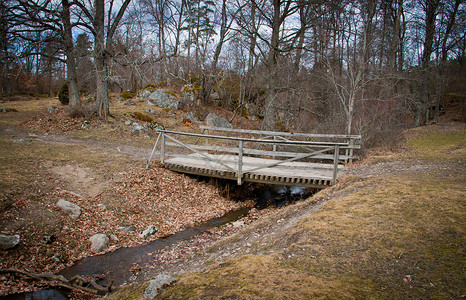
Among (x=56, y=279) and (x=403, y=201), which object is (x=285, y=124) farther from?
(x=56, y=279)

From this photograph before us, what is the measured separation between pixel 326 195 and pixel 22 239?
7027 mm

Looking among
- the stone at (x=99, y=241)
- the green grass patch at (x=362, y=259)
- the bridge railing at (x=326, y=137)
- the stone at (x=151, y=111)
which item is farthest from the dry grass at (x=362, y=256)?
the stone at (x=151, y=111)

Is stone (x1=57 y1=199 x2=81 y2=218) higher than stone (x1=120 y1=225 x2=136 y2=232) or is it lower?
higher

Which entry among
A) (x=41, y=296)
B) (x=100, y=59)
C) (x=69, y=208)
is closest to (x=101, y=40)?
(x=100, y=59)

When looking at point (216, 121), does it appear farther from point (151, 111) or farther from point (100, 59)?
point (100, 59)

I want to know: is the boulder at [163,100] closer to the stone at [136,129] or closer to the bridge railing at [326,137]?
the stone at [136,129]

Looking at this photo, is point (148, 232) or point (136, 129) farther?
point (136, 129)

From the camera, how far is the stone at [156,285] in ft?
11.3

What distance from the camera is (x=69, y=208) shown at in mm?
6656

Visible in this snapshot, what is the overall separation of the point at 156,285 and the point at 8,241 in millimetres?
3691

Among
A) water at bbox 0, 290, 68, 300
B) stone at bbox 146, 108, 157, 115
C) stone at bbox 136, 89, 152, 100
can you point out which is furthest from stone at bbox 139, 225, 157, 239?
stone at bbox 136, 89, 152, 100

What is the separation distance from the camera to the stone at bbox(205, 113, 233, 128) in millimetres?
19703

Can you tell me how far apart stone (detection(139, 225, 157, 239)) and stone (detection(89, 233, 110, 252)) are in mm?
795

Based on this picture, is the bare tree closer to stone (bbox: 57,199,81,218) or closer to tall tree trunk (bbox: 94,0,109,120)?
tall tree trunk (bbox: 94,0,109,120)
